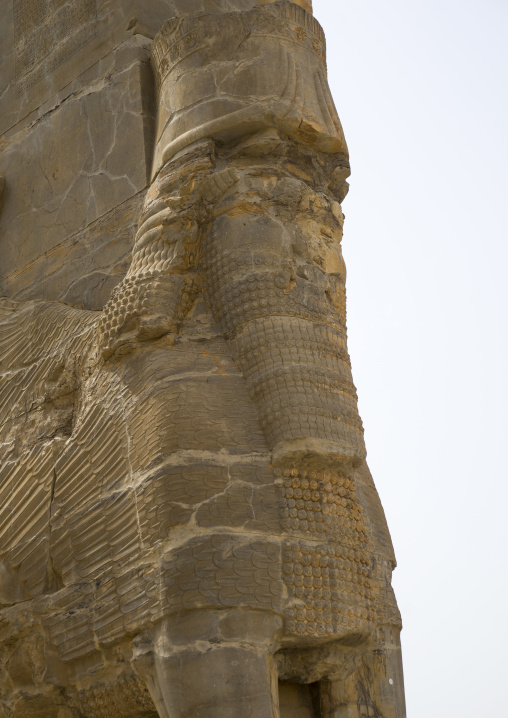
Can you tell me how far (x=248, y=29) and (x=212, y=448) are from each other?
7.46 feet

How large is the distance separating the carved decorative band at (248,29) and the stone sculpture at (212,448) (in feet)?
0.04

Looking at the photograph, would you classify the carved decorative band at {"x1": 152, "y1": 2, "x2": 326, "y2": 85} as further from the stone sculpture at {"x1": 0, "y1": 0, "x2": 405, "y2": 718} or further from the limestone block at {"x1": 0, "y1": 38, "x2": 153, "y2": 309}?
the limestone block at {"x1": 0, "y1": 38, "x2": 153, "y2": 309}

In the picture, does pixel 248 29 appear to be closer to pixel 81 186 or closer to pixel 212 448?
pixel 81 186

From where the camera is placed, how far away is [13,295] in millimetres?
7152

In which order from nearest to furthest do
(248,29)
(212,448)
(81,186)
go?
1. (212,448)
2. (248,29)
3. (81,186)

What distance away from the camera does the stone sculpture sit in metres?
5.04

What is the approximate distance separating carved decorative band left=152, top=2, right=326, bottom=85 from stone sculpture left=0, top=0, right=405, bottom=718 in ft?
0.04

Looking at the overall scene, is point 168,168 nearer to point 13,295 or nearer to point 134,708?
point 13,295

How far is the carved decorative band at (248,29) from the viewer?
6.16m

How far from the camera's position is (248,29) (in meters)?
6.15

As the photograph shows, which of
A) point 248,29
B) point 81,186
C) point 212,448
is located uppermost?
point 248,29

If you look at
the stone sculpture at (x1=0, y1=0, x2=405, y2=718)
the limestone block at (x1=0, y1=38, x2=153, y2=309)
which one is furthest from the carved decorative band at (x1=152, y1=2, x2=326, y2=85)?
the limestone block at (x1=0, y1=38, x2=153, y2=309)

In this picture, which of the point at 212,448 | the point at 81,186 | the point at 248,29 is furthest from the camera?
the point at 81,186

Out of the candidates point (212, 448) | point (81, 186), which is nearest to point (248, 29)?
point (81, 186)
